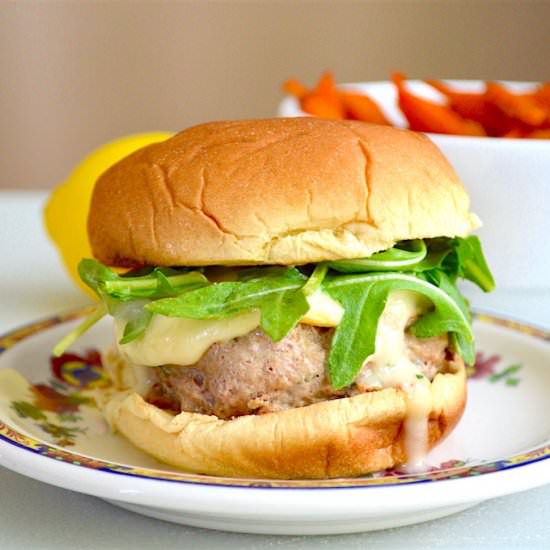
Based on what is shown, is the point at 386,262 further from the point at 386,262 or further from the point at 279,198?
the point at 279,198

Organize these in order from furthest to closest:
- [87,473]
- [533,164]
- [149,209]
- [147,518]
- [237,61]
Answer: [237,61], [533,164], [149,209], [147,518], [87,473]

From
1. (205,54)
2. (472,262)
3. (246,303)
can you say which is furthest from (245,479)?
(205,54)

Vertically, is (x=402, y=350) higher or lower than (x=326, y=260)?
lower

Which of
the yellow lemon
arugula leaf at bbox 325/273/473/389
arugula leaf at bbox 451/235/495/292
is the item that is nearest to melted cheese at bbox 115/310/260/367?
arugula leaf at bbox 325/273/473/389

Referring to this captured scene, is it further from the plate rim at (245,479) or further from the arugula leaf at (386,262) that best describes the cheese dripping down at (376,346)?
the plate rim at (245,479)

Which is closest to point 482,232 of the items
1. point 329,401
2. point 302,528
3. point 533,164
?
point 533,164

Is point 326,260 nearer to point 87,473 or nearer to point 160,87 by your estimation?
point 87,473

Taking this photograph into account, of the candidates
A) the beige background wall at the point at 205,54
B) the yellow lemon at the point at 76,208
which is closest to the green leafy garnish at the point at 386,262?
the yellow lemon at the point at 76,208
